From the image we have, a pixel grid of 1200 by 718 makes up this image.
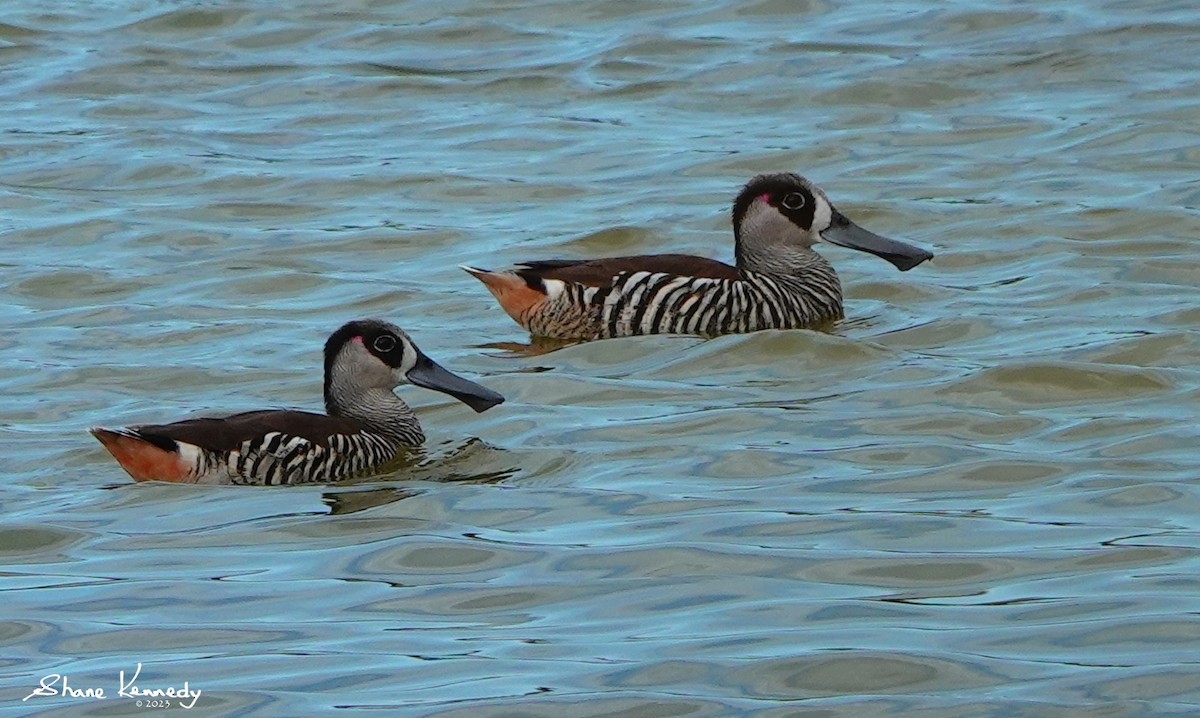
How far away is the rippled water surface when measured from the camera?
302 inches

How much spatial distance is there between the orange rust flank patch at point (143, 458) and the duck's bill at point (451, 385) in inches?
52.5

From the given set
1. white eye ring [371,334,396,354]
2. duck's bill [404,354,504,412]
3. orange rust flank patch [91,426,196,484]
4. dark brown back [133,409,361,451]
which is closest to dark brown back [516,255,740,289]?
duck's bill [404,354,504,412]

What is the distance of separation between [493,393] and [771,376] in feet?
5.50

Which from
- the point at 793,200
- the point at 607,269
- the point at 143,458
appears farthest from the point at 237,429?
the point at 793,200

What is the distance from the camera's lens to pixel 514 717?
23.0 ft

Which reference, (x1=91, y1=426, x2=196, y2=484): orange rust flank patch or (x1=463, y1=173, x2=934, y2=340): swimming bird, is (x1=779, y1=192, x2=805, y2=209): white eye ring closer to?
(x1=463, y1=173, x2=934, y2=340): swimming bird

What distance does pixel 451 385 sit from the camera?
436 inches

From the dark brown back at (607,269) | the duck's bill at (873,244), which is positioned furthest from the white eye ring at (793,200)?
the dark brown back at (607,269)

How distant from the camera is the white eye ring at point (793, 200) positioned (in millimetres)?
13969

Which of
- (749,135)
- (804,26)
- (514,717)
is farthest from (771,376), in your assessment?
(804,26)

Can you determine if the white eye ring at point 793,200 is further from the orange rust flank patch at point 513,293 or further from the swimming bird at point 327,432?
the swimming bird at point 327,432

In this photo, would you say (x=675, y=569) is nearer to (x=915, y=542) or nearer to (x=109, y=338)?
(x=915, y=542)
